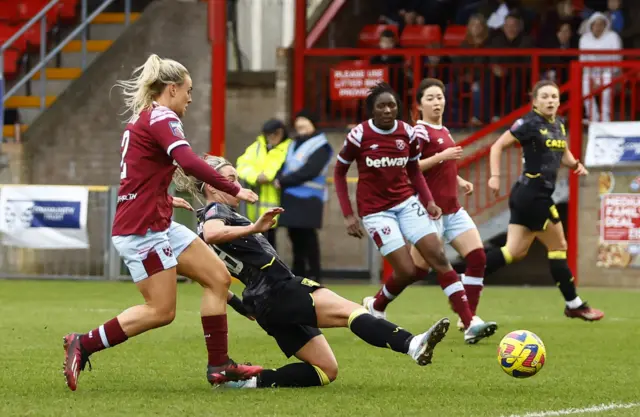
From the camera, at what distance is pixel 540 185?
1192cm

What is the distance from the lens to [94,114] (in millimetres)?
19297

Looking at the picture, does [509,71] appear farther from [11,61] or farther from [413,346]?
[413,346]

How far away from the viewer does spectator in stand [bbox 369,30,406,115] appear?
60.6 feet

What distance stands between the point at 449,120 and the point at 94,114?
4852mm

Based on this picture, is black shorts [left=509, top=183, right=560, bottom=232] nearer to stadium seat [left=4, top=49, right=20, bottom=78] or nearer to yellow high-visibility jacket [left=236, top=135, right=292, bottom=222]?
yellow high-visibility jacket [left=236, top=135, right=292, bottom=222]

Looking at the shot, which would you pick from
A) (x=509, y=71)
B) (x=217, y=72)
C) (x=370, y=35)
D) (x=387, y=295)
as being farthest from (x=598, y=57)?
(x=387, y=295)

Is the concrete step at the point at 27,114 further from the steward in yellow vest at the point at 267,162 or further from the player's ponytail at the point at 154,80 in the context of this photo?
the player's ponytail at the point at 154,80

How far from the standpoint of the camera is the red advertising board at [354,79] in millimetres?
18328

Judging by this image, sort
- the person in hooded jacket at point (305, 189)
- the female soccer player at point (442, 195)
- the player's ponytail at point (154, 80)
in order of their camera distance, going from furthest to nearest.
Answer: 1. the person in hooded jacket at point (305, 189)
2. the female soccer player at point (442, 195)
3. the player's ponytail at point (154, 80)

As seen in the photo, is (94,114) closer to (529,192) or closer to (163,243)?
(529,192)

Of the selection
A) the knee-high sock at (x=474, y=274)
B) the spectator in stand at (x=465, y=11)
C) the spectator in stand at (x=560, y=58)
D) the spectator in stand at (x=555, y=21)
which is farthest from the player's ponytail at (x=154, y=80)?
the spectator in stand at (x=465, y=11)

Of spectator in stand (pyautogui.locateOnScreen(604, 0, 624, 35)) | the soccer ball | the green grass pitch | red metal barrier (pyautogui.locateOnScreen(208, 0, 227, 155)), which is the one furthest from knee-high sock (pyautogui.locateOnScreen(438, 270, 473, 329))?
spectator in stand (pyautogui.locateOnScreen(604, 0, 624, 35))

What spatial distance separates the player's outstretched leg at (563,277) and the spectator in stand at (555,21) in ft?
24.1

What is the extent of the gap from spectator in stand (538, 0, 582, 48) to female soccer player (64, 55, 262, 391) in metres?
12.0
